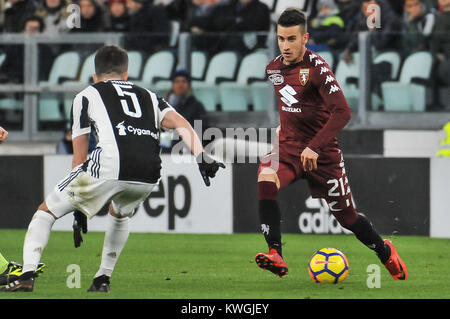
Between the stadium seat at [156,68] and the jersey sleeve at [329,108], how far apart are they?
A: 20.6ft

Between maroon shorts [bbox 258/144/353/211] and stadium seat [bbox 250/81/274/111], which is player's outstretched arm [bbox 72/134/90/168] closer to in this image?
maroon shorts [bbox 258/144/353/211]

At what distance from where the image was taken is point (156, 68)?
14234 mm

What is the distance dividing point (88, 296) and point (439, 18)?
306 inches

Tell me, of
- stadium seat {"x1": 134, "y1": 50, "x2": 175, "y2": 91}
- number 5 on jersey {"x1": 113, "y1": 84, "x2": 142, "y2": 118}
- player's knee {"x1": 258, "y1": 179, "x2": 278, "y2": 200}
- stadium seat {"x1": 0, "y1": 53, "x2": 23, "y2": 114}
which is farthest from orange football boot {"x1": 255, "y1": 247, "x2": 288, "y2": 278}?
stadium seat {"x1": 0, "y1": 53, "x2": 23, "y2": 114}

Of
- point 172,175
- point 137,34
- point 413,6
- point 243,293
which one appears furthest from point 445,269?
point 137,34

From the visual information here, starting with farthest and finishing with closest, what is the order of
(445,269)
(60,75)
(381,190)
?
(60,75) → (381,190) → (445,269)

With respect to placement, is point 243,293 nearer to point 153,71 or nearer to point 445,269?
point 445,269

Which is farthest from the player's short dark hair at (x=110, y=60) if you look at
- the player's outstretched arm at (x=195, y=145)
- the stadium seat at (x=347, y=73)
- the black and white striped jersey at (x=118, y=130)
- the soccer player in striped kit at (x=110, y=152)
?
the stadium seat at (x=347, y=73)

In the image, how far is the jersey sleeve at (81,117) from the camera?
722cm

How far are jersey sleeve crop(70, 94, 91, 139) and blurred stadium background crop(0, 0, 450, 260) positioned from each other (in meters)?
5.57

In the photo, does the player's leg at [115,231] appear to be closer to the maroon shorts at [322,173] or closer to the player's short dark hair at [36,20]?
the maroon shorts at [322,173]

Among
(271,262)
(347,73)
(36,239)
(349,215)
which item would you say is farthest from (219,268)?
(347,73)

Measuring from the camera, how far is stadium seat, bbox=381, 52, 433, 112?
13.5m

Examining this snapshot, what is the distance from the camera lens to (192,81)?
46.4 feet
